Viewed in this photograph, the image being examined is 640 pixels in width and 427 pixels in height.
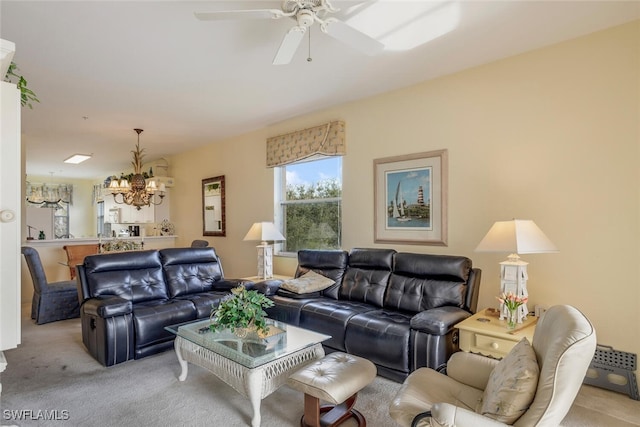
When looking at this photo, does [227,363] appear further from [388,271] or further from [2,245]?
[388,271]

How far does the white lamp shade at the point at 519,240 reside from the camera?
2521 millimetres

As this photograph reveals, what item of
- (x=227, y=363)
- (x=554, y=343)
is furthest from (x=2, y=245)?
(x=554, y=343)

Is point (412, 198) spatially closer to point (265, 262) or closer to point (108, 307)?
point (265, 262)

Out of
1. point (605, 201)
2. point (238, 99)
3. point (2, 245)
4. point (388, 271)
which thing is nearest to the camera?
point (2, 245)

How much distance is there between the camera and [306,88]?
3891 mm

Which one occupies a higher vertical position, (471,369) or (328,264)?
(328,264)

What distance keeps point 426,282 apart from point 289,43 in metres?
2.33

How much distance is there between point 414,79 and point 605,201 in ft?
6.66

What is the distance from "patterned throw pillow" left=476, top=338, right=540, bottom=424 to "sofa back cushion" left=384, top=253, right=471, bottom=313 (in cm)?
147

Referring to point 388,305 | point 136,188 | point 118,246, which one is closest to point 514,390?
point 388,305

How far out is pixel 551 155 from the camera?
9.73 ft

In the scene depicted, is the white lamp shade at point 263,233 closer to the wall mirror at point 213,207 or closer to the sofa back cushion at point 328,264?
the sofa back cushion at point 328,264

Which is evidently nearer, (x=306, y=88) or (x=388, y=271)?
(x=388, y=271)

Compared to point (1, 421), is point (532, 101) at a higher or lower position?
higher
